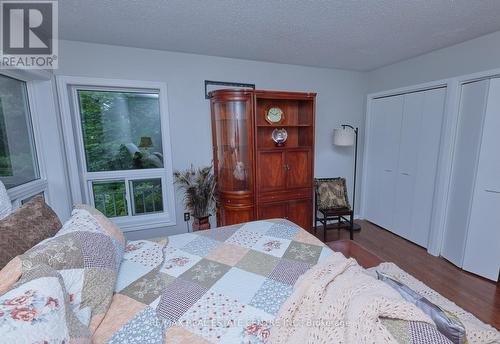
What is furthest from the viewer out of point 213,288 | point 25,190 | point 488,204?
point 488,204

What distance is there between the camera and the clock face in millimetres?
2949

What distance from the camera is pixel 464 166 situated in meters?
2.44

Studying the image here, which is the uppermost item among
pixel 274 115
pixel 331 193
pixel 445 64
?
pixel 445 64

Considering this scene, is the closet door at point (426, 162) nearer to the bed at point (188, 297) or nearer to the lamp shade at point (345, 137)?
the lamp shade at point (345, 137)

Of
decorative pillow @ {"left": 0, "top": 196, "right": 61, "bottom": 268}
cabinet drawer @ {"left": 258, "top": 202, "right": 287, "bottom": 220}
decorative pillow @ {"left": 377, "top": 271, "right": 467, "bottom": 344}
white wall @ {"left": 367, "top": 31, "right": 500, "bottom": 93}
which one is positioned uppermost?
white wall @ {"left": 367, "top": 31, "right": 500, "bottom": 93}

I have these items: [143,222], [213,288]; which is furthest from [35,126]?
[213,288]

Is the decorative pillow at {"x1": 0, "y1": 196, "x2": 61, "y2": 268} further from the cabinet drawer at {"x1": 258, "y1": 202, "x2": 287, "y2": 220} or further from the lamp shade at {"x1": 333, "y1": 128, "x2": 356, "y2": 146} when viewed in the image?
the lamp shade at {"x1": 333, "y1": 128, "x2": 356, "y2": 146}

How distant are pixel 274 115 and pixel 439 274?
2.48 meters

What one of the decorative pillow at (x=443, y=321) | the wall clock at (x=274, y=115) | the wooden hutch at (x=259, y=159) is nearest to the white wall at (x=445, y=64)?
the wooden hutch at (x=259, y=159)

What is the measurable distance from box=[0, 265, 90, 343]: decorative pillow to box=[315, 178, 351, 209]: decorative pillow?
2.89 meters

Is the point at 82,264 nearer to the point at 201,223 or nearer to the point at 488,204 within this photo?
the point at 201,223

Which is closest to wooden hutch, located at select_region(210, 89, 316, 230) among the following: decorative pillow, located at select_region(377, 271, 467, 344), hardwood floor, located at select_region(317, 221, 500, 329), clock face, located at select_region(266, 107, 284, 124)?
clock face, located at select_region(266, 107, 284, 124)

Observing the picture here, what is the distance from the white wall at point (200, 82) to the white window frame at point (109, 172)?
Result: 8cm

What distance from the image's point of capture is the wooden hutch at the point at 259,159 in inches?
106
